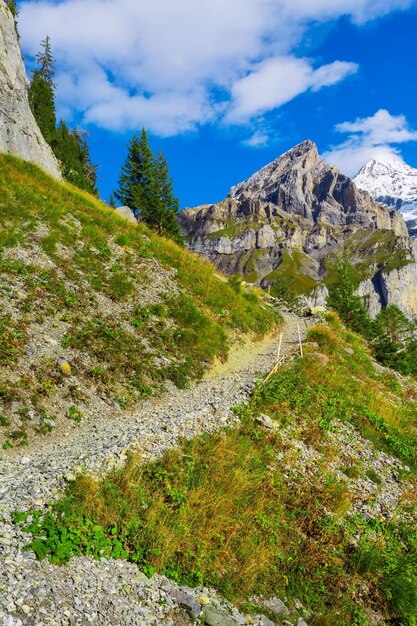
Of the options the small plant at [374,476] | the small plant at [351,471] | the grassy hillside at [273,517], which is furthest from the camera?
the small plant at [374,476]

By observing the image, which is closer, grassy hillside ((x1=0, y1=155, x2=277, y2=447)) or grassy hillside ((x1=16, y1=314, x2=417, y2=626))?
grassy hillside ((x1=16, y1=314, x2=417, y2=626))

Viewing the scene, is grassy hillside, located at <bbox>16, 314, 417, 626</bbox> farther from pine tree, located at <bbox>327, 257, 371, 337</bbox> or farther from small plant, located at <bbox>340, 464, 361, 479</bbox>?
pine tree, located at <bbox>327, 257, 371, 337</bbox>

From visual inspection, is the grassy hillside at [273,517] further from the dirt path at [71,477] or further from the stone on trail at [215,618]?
the stone on trail at [215,618]

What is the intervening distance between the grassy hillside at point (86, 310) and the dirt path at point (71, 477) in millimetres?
1046

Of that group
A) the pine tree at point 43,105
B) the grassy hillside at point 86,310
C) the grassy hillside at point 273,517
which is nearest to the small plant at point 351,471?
the grassy hillside at point 273,517

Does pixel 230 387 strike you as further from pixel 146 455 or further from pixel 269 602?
pixel 269 602

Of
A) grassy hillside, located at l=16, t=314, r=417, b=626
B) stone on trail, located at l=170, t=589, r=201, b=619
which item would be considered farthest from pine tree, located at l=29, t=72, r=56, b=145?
stone on trail, located at l=170, t=589, r=201, b=619

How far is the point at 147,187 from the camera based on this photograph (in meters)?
51.1

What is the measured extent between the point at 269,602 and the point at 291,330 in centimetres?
2356

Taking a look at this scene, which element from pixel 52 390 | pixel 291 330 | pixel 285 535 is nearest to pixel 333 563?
pixel 285 535

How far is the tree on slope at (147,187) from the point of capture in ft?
165

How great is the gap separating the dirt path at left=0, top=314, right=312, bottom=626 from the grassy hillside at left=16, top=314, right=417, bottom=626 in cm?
38

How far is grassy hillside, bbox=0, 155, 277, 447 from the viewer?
40.1ft

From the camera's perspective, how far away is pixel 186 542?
25.8 ft
